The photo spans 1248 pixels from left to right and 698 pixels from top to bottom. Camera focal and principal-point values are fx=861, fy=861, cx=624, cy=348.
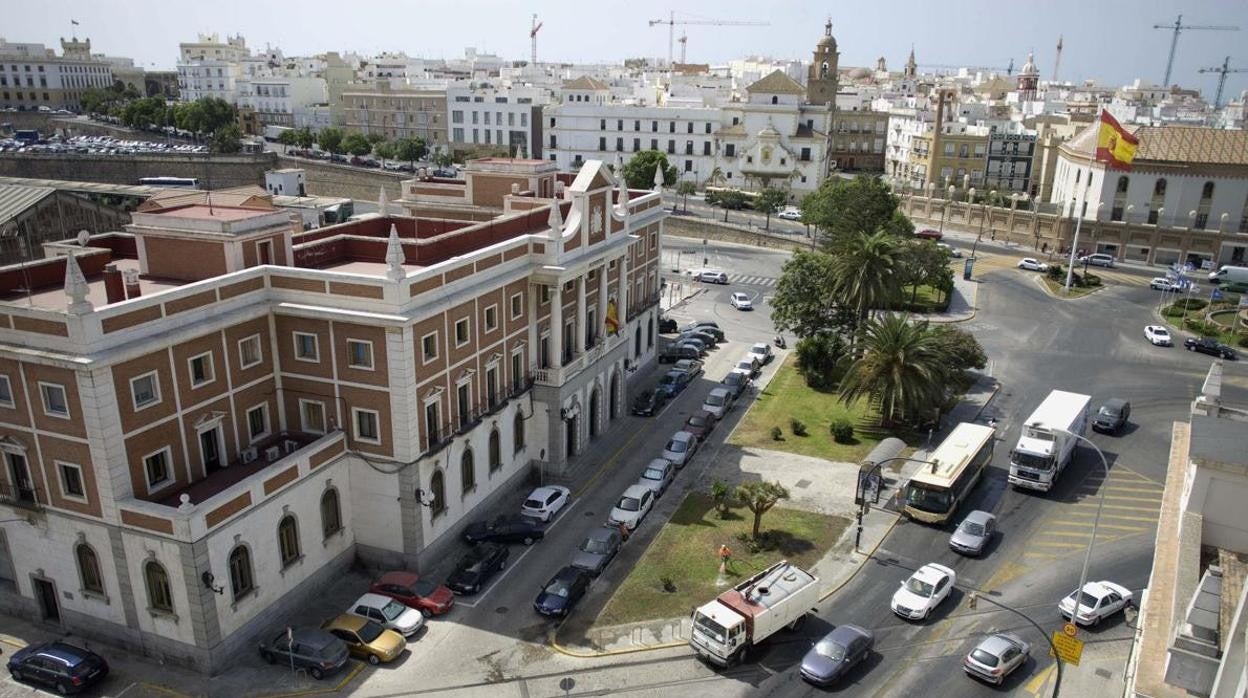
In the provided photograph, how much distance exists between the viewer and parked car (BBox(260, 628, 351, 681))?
104 feet

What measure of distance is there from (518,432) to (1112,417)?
1469 inches

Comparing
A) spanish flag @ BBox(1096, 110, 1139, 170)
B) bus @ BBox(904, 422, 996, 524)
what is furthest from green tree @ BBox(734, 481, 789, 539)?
spanish flag @ BBox(1096, 110, 1139, 170)

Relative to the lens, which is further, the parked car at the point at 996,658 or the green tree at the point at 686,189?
the green tree at the point at 686,189

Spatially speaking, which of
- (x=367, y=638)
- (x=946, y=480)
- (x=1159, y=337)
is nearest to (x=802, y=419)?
(x=946, y=480)

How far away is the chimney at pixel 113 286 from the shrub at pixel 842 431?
38.6m

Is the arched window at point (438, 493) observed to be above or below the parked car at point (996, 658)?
above

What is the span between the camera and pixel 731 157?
137 meters

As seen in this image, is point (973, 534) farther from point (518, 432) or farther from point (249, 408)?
point (249, 408)

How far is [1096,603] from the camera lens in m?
35.0

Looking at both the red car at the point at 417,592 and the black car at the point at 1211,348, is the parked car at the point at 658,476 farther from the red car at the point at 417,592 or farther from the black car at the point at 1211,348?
the black car at the point at 1211,348

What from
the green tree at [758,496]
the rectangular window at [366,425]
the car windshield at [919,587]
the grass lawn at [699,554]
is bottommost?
the grass lawn at [699,554]

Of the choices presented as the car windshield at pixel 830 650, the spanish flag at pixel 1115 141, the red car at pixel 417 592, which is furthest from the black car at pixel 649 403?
the spanish flag at pixel 1115 141

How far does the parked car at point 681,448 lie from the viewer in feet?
160

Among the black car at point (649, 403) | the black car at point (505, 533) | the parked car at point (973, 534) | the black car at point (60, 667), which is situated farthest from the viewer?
the black car at point (649, 403)
